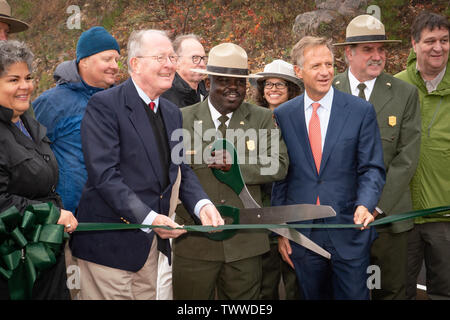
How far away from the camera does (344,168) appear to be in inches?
150

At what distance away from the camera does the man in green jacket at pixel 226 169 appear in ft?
12.6

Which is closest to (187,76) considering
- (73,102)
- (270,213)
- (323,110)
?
(73,102)

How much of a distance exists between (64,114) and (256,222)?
6.30 feet

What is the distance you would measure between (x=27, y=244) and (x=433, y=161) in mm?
3502

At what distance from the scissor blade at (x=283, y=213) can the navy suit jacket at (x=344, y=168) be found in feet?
0.69

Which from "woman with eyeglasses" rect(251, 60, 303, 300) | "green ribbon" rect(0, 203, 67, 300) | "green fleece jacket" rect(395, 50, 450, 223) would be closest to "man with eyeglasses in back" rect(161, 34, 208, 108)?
"woman with eyeglasses" rect(251, 60, 303, 300)

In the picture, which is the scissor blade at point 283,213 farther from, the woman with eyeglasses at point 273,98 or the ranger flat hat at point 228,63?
the ranger flat hat at point 228,63

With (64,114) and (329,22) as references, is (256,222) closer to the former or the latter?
(64,114)

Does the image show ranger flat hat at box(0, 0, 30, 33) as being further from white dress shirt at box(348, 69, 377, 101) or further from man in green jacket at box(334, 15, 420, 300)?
man in green jacket at box(334, 15, 420, 300)

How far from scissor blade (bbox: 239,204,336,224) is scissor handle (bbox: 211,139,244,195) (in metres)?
0.23

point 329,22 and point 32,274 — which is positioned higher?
point 329,22

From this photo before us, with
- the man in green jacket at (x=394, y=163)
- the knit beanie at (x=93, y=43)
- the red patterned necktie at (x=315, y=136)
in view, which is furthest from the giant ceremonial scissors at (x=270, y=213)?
the knit beanie at (x=93, y=43)

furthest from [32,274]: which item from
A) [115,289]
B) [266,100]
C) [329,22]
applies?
[329,22]

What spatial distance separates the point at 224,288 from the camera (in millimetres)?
3910
